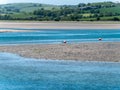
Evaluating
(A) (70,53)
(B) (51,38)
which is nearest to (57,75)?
(A) (70,53)

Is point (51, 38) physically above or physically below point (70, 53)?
below

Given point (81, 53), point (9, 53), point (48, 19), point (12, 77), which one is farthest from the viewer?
point (48, 19)

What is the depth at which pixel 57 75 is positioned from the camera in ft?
104

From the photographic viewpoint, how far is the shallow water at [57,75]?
28.0m

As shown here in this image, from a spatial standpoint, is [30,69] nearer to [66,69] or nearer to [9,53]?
[66,69]

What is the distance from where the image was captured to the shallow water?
27969 mm

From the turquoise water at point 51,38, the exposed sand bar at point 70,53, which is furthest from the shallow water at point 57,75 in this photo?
the turquoise water at point 51,38

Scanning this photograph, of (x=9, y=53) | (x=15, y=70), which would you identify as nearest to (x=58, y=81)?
(x=15, y=70)

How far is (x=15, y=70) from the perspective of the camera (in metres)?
33.9

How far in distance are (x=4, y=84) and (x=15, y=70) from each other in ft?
16.8

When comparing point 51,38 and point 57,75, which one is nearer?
point 57,75

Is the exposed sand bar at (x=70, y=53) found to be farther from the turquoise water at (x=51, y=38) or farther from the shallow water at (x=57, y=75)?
the turquoise water at (x=51, y=38)

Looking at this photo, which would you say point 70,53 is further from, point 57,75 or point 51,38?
point 51,38

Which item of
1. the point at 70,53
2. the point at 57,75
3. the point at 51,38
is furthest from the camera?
the point at 51,38
